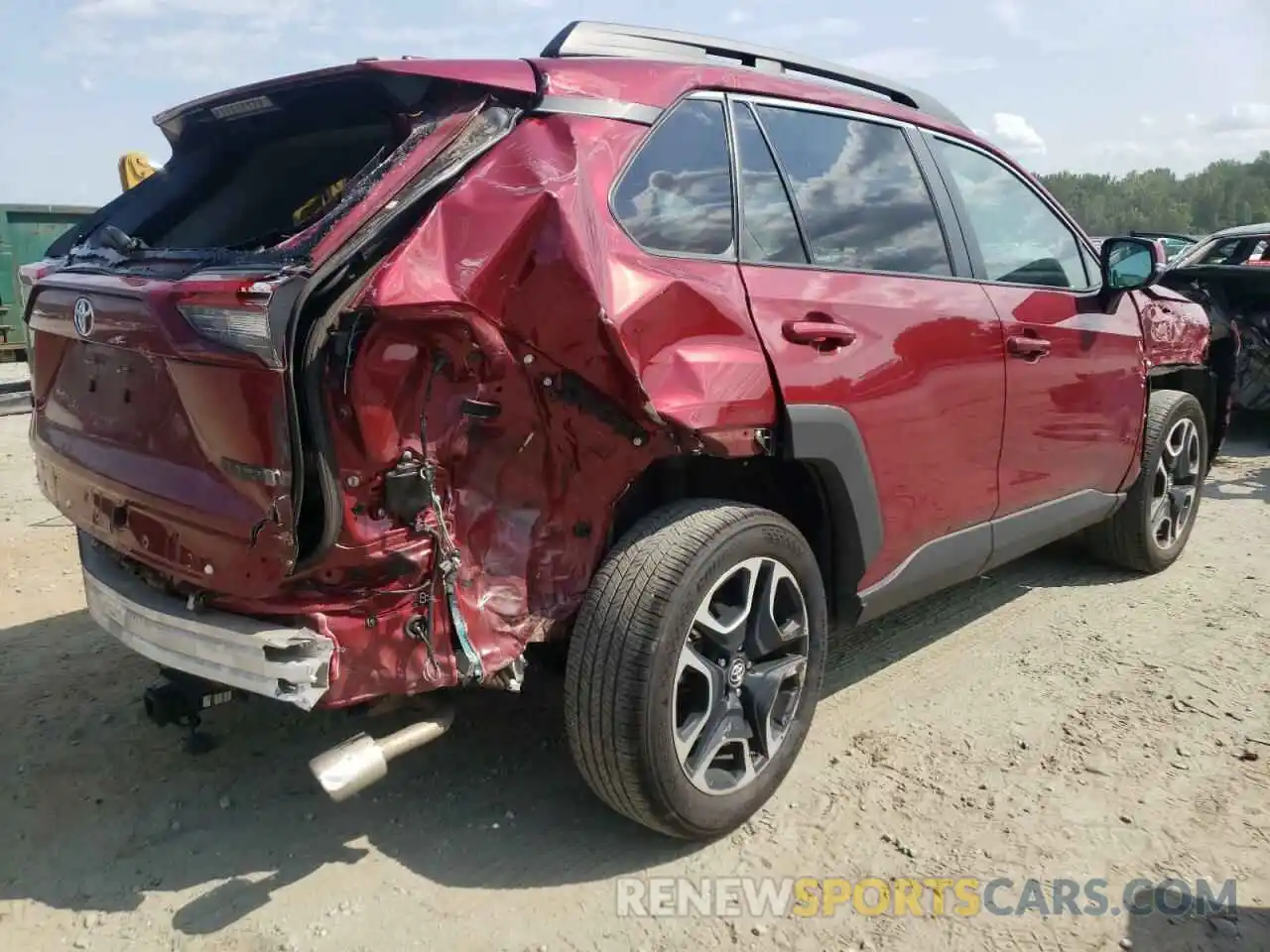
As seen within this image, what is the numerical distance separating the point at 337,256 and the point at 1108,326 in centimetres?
331

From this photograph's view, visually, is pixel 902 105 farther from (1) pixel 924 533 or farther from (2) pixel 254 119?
(2) pixel 254 119

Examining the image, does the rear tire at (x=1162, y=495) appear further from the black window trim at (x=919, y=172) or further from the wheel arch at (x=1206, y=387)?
the black window trim at (x=919, y=172)

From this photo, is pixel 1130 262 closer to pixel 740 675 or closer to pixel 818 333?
pixel 818 333

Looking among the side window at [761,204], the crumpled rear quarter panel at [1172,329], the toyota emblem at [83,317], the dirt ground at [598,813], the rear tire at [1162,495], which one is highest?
the side window at [761,204]

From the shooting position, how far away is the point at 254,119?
293 cm

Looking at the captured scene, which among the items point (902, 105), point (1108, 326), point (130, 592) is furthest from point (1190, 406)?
point (130, 592)

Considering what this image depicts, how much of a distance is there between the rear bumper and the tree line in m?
47.4

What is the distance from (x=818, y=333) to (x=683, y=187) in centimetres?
55

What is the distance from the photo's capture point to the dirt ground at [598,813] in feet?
7.97

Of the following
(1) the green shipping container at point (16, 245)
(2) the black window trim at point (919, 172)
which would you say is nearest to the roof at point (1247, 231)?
(2) the black window trim at point (919, 172)

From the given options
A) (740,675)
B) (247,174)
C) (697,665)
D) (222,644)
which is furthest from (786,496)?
(247,174)

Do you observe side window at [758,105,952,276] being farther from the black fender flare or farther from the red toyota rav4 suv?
the black fender flare

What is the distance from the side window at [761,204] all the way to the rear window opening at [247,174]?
3.19 ft

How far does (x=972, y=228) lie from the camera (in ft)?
11.8
